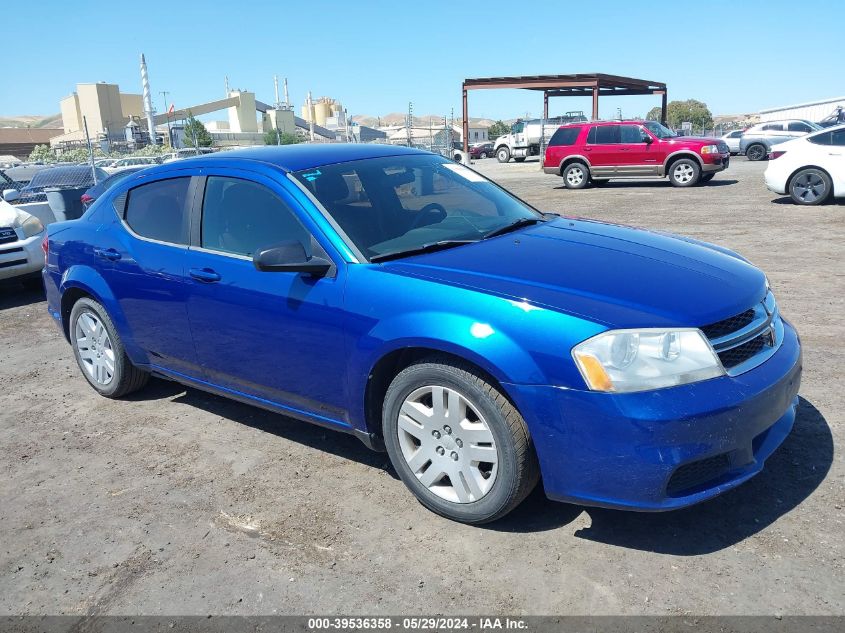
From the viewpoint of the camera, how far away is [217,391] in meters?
4.29

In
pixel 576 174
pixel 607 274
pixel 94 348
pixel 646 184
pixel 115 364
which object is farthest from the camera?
pixel 646 184

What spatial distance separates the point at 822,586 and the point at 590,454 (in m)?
0.97

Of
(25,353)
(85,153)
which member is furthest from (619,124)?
(85,153)

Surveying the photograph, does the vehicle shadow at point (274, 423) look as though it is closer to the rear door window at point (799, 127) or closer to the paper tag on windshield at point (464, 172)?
the paper tag on windshield at point (464, 172)

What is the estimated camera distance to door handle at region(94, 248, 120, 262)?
4.65 m

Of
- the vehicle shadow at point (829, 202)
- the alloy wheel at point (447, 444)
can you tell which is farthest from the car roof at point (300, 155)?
the vehicle shadow at point (829, 202)

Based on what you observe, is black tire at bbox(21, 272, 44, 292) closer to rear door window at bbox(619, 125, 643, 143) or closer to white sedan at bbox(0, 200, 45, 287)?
white sedan at bbox(0, 200, 45, 287)

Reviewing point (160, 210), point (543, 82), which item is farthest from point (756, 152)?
point (160, 210)

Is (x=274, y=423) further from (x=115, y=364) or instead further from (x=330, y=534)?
(x=330, y=534)

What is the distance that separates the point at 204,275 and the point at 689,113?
136147 millimetres

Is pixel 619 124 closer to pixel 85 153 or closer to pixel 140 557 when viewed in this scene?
pixel 140 557

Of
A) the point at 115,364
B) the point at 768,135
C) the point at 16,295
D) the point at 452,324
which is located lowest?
the point at 16,295

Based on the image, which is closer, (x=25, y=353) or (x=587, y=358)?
(x=587, y=358)

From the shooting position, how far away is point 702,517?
10.5ft
